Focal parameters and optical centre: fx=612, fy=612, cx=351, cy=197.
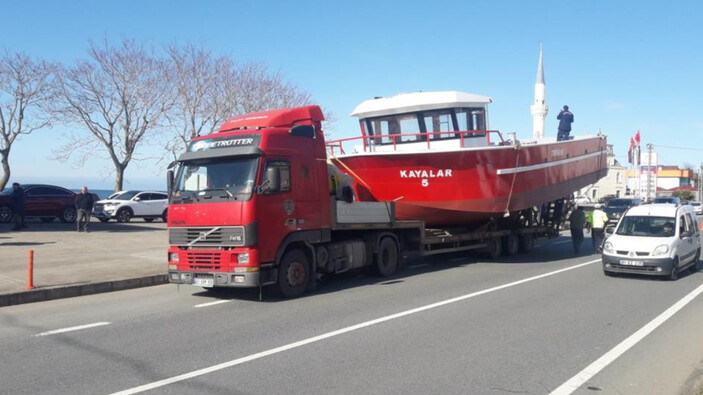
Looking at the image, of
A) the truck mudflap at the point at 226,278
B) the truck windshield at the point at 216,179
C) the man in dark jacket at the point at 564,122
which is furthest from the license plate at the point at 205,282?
the man in dark jacket at the point at 564,122

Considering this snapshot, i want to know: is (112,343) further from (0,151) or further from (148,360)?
(0,151)

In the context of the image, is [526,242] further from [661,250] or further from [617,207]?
[617,207]

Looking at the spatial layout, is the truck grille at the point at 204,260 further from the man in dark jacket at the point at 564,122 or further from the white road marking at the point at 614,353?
the man in dark jacket at the point at 564,122

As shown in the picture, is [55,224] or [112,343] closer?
[112,343]

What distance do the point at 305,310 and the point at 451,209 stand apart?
22.6 ft

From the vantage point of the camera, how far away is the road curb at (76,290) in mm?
10688

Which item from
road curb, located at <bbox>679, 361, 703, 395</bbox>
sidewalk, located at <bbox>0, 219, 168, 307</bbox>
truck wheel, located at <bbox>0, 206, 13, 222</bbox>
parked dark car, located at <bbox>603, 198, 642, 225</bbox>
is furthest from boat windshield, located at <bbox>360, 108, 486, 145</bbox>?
parked dark car, located at <bbox>603, 198, 642, 225</bbox>

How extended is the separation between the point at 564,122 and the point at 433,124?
21.5 feet

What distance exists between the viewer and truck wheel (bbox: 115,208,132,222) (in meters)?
29.7

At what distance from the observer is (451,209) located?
51.8 ft

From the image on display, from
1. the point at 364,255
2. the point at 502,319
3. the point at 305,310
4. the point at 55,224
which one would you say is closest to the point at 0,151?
the point at 55,224

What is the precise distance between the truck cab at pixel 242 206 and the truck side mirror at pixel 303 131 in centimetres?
3

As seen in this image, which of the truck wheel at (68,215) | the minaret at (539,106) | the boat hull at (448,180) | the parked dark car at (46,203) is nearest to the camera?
the boat hull at (448,180)

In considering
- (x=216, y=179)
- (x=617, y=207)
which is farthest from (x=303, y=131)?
(x=617, y=207)
